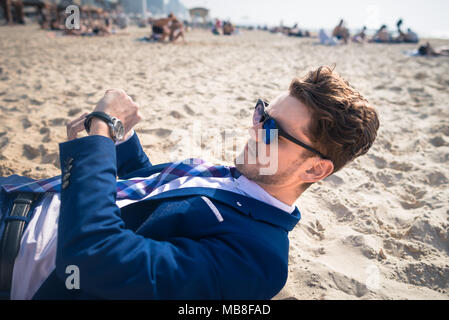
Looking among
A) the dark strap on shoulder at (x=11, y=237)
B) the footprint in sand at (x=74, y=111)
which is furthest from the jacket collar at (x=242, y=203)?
the footprint in sand at (x=74, y=111)

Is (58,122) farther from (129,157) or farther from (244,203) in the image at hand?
(244,203)

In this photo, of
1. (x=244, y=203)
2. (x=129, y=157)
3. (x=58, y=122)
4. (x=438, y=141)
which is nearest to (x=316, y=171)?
(x=244, y=203)

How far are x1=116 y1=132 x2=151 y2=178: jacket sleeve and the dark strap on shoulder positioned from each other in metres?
0.53

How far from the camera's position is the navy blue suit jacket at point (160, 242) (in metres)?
0.86

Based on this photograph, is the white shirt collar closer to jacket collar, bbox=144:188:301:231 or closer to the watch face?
jacket collar, bbox=144:188:301:231

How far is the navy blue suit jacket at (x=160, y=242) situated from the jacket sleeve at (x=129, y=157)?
51 centimetres

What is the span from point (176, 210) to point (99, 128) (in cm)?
49

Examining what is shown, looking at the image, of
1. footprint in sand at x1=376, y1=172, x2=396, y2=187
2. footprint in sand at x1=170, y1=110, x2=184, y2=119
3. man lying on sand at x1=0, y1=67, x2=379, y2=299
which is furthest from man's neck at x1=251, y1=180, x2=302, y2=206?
footprint in sand at x1=170, y1=110, x2=184, y2=119

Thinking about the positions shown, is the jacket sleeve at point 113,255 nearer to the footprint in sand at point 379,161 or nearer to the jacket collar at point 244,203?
the jacket collar at point 244,203

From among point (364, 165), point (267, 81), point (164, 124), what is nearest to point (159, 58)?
point (267, 81)

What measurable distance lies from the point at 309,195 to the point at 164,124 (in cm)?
189

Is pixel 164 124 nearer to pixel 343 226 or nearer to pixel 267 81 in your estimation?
pixel 343 226

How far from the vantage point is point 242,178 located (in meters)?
1.35

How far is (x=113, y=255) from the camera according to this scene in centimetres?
84
